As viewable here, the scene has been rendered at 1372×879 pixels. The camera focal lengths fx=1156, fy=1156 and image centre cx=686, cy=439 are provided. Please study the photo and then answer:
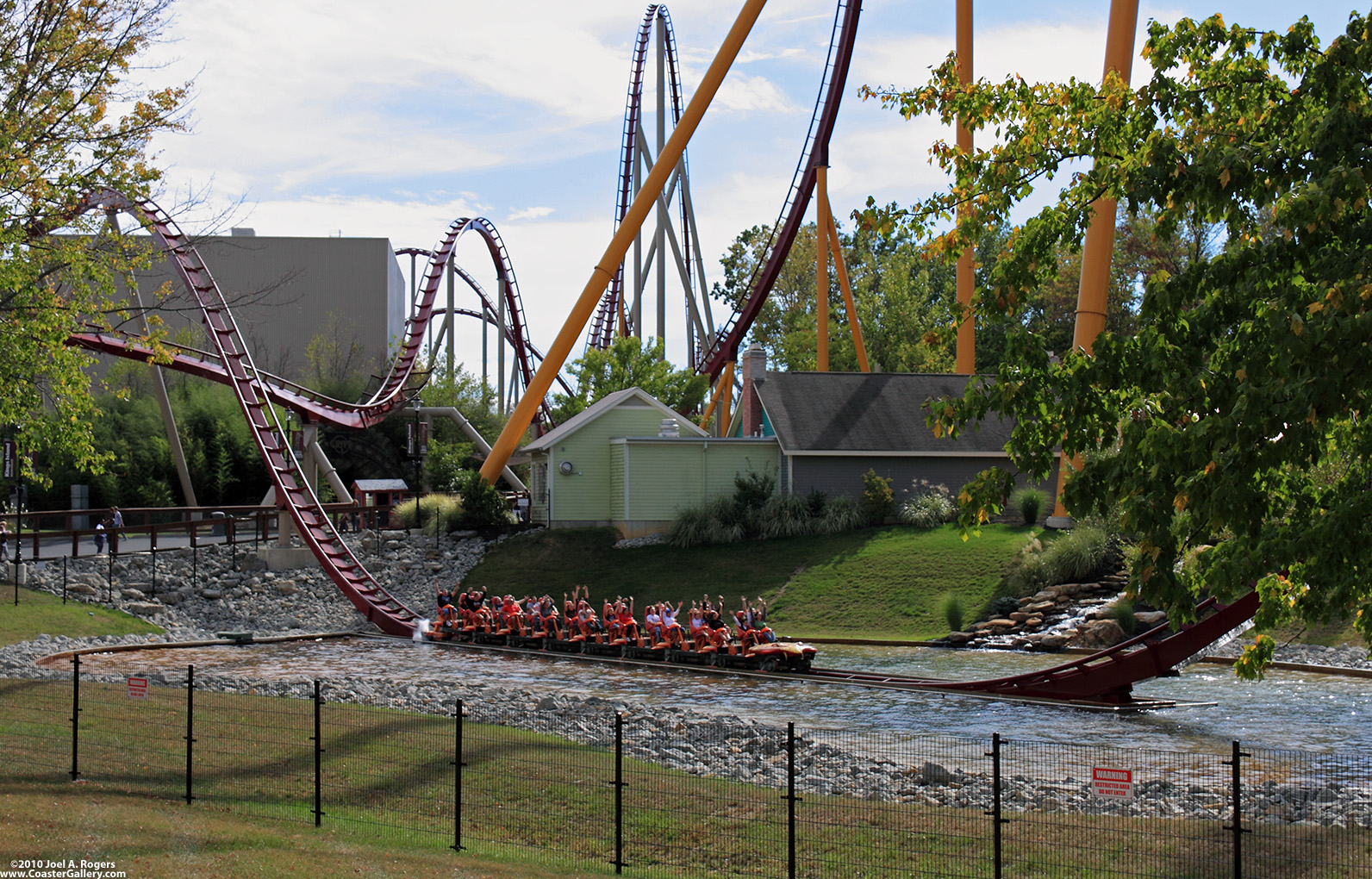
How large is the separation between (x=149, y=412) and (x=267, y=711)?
3783cm

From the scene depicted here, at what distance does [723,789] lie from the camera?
11.0 metres

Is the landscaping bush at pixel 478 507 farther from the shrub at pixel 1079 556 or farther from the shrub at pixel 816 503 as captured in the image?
the shrub at pixel 1079 556

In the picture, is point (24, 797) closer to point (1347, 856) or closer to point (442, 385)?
point (1347, 856)

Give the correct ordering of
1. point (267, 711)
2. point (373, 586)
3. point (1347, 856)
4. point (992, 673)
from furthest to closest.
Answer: point (373, 586)
point (992, 673)
point (267, 711)
point (1347, 856)

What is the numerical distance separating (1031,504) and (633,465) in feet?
39.1

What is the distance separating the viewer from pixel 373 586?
28.7m

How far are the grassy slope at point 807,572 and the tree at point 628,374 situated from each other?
1941 cm

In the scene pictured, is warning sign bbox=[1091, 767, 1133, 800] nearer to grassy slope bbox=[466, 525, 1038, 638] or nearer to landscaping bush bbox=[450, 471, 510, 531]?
grassy slope bbox=[466, 525, 1038, 638]

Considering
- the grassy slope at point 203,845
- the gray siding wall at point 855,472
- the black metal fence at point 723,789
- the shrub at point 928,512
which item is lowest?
the black metal fence at point 723,789

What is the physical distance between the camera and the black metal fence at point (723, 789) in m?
8.94

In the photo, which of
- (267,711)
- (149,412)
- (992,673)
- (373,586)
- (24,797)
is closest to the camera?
(24,797)

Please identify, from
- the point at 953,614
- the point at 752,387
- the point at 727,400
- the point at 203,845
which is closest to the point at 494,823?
the point at 203,845

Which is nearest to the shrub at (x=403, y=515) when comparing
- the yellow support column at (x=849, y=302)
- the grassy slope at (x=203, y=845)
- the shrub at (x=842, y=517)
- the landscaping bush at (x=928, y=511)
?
the shrub at (x=842, y=517)

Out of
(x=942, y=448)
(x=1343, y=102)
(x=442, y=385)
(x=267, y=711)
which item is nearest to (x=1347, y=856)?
(x=1343, y=102)
